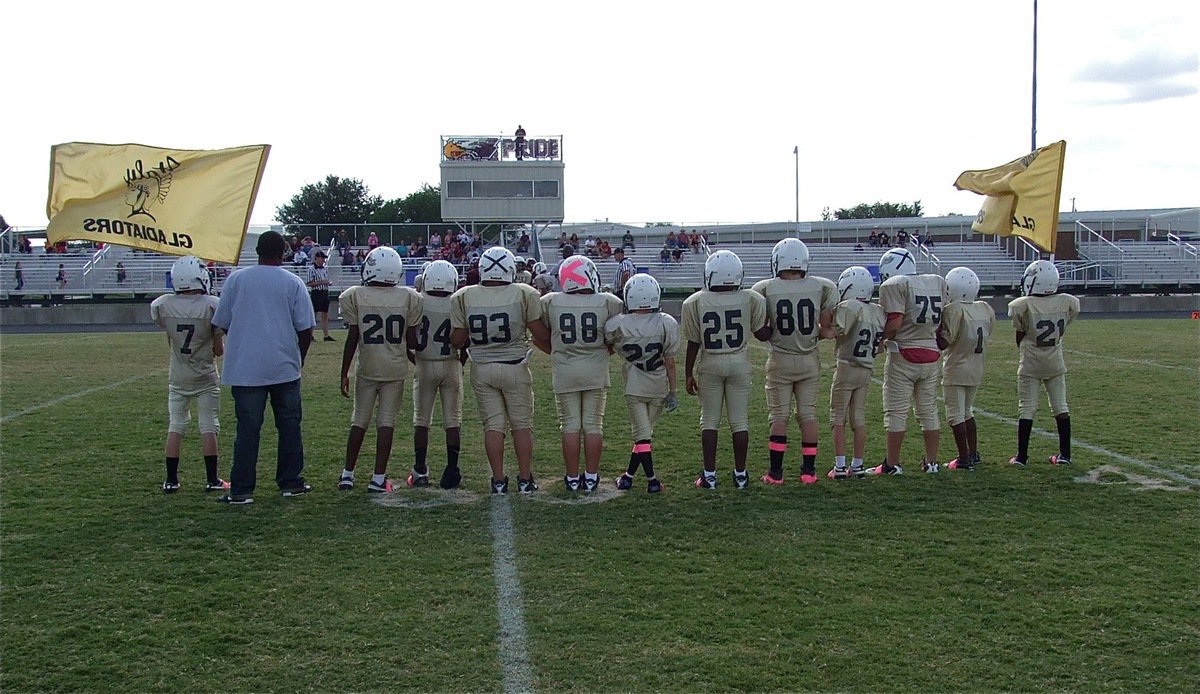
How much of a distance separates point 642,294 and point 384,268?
1835 millimetres

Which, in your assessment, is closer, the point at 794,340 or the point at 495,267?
the point at 495,267

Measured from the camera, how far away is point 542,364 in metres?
16.3

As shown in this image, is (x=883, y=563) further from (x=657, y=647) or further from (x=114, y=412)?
(x=114, y=412)

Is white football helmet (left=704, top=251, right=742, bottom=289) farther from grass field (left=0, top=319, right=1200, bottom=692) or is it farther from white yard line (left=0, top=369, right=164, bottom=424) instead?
white yard line (left=0, top=369, right=164, bottom=424)

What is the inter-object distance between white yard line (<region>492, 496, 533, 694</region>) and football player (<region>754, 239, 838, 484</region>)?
83.6 inches

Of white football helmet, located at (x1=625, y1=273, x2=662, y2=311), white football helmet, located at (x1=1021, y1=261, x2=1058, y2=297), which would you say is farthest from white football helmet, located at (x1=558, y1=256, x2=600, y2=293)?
white football helmet, located at (x1=1021, y1=261, x2=1058, y2=297)

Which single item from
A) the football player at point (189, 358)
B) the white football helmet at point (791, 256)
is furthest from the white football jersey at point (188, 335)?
the white football helmet at point (791, 256)

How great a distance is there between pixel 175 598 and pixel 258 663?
1.03 metres

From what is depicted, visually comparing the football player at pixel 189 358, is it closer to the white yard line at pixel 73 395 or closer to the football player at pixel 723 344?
the football player at pixel 723 344

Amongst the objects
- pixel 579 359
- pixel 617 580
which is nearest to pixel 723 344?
pixel 579 359

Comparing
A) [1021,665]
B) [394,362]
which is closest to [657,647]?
[1021,665]

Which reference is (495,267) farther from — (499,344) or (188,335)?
(188,335)

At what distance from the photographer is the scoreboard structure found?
130ft

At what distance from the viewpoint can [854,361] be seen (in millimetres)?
7887
